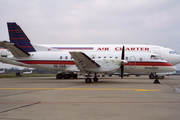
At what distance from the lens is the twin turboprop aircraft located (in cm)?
1961

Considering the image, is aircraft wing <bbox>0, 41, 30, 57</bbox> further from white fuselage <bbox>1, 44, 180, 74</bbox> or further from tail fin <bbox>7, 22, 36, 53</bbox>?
tail fin <bbox>7, 22, 36, 53</bbox>

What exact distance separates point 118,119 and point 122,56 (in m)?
15.2

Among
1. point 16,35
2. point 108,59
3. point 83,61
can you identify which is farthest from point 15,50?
point 108,59

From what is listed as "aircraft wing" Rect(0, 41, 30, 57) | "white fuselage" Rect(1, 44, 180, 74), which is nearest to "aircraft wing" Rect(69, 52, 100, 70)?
"white fuselage" Rect(1, 44, 180, 74)

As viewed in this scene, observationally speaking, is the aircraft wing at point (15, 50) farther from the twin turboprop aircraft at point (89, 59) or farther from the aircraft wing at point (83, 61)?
the aircraft wing at point (83, 61)

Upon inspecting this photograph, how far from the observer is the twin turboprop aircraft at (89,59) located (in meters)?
19.6

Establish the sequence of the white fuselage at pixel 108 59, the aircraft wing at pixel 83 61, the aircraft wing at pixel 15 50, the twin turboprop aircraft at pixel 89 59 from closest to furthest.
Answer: the aircraft wing at pixel 83 61, the twin turboprop aircraft at pixel 89 59, the white fuselage at pixel 108 59, the aircraft wing at pixel 15 50

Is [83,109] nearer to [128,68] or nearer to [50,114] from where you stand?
[50,114]

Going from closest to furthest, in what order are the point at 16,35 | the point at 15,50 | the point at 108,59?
1. the point at 108,59
2. the point at 15,50
3. the point at 16,35

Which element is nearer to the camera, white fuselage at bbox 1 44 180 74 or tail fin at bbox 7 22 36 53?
white fuselage at bbox 1 44 180 74

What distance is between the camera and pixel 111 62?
774 inches

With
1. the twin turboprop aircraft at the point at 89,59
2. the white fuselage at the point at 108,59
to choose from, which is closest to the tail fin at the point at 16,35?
the twin turboprop aircraft at the point at 89,59

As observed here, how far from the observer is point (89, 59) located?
18625mm

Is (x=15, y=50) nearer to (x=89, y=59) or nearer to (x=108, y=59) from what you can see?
(x=89, y=59)
